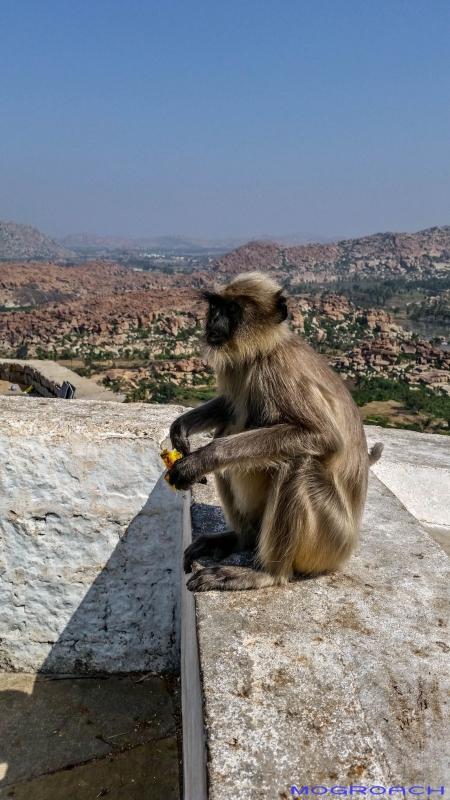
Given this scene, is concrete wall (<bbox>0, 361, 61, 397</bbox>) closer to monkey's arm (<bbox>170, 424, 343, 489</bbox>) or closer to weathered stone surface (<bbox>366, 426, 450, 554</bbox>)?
weathered stone surface (<bbox>366, 426, 450, 554</bbox>)

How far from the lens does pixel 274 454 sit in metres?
2.24

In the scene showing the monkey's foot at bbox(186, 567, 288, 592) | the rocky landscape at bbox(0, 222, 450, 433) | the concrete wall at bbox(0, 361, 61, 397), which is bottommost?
the rocky landscape at bbox(0, 222, 450, 433)

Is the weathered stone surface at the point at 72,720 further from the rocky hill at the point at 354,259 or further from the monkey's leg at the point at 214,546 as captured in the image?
the rocky hill at the point at 354,259

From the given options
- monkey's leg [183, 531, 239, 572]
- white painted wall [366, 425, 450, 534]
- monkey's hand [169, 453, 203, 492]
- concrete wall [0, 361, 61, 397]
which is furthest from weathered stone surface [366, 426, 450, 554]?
concrete wall [0, 361, 61, 397]

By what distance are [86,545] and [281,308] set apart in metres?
1.89

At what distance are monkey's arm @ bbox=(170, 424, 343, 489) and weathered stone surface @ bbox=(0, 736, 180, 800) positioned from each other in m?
1.69

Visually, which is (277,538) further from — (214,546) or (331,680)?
(331,680)

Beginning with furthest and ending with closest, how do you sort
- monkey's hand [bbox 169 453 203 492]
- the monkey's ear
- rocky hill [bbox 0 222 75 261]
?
rocky hill [bbox 0 222 75 261]
the monkey's ear
monkey's hand [bbox 169 453 203 492]

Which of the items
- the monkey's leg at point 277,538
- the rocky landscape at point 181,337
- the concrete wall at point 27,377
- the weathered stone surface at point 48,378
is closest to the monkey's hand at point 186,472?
the monkey's leg at point 277,538

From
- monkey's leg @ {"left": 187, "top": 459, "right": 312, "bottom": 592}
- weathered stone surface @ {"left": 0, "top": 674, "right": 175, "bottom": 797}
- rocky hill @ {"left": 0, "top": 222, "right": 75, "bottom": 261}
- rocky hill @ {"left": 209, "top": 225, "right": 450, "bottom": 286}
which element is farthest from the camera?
rocky hill @ {"left": 0, "top": 222, "right": 75, "bottom": 261}

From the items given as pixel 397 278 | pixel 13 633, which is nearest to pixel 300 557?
pixel 13 633

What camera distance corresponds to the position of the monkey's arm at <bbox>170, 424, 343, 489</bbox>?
88.5 inches

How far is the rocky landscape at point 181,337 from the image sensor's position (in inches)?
948

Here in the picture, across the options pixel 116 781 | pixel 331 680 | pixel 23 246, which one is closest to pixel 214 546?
pixel 331 680
